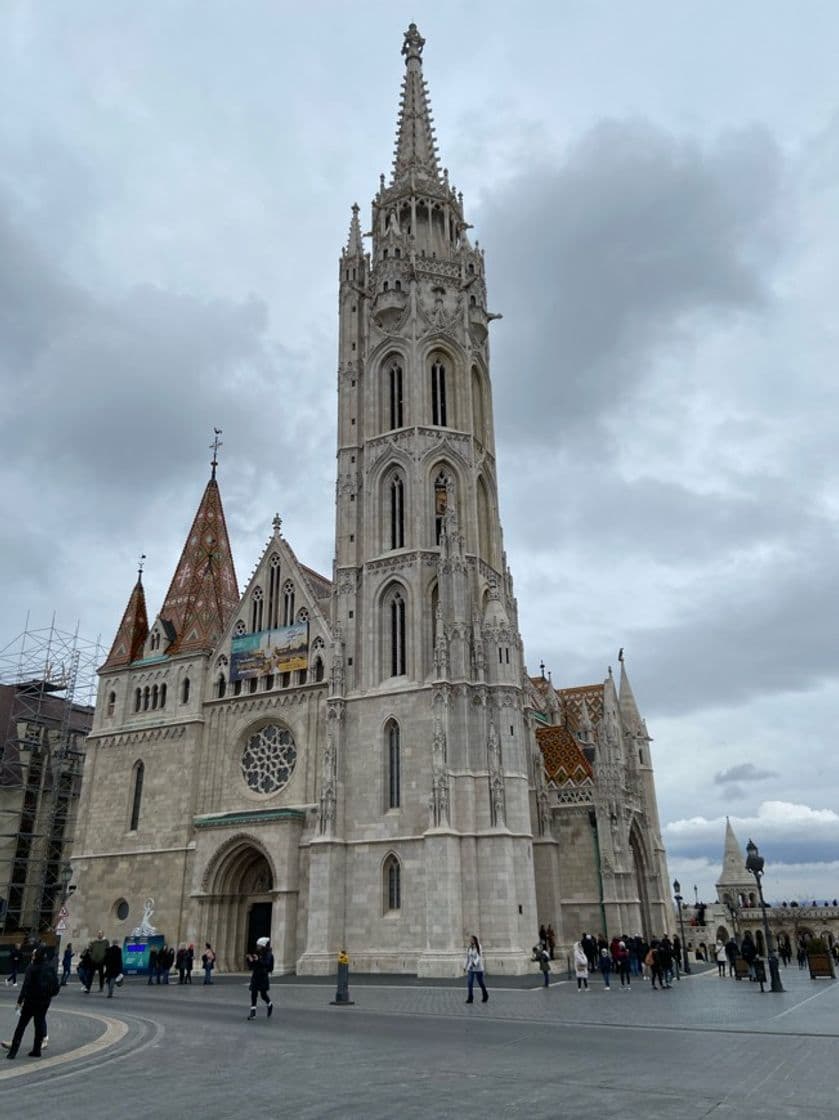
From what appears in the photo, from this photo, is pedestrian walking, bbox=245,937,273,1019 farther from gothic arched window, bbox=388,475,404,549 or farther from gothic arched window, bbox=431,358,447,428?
gothic arched window, bbox=431,358,447,428

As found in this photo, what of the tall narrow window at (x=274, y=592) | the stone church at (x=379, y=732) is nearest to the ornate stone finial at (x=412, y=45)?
the stone church at (x=379, y=732)

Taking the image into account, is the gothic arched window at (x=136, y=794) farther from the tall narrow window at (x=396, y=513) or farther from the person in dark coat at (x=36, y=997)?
the person in dark coat at (x=36, y=997)

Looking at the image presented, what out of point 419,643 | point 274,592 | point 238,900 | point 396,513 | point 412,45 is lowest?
point 238,900

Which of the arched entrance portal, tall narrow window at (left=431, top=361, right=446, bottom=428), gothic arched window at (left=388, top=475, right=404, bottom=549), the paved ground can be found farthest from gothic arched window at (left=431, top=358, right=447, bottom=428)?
the paved ground

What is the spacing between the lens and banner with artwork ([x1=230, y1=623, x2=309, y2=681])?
37031mm

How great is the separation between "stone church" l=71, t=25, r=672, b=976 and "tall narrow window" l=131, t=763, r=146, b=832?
12 cm

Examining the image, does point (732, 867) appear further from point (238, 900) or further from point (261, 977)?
point (261, 977)

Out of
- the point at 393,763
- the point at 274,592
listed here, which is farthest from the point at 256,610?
the point at 393,763

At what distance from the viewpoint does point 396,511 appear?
38.2m

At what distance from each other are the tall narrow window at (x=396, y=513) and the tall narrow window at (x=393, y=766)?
7.87 meters

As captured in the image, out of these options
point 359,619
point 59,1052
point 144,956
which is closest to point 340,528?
point 359,619

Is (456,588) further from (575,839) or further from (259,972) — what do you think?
(259,972)

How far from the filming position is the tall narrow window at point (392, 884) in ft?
104

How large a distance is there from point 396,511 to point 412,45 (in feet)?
106
